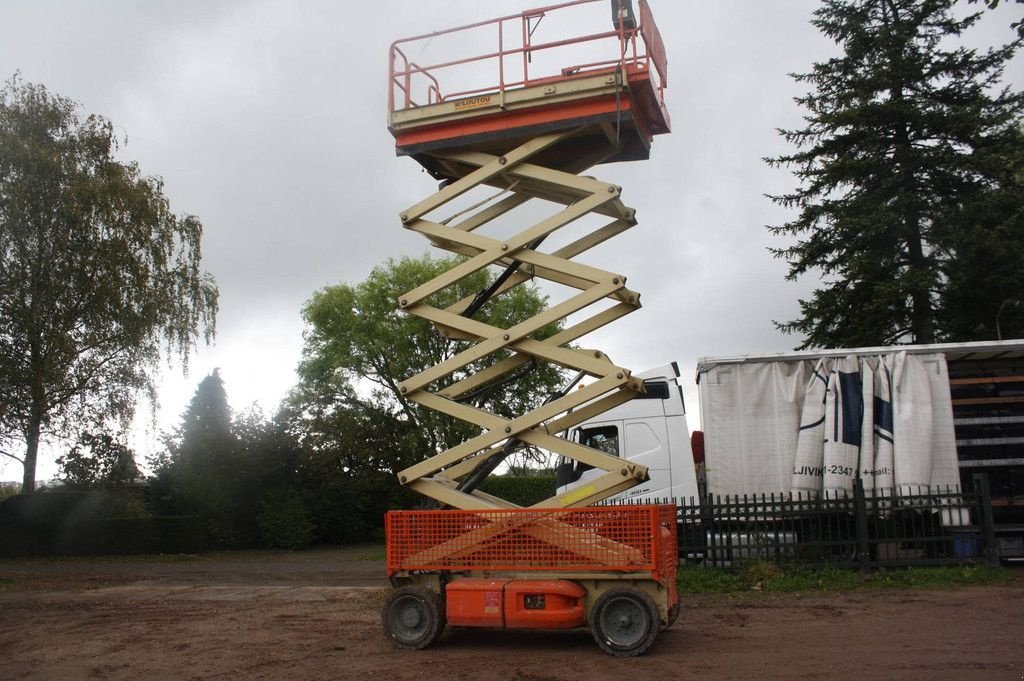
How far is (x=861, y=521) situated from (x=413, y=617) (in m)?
7.76

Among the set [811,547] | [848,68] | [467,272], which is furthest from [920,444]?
[848,68]

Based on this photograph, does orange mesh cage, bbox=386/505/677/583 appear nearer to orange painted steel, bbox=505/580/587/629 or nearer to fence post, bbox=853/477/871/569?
orange painted steel, bbox=505/580/587/629

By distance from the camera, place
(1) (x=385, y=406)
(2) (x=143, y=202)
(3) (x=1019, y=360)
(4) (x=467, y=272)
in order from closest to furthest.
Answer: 1. (4) (x=467, y=272)
2. (3) (x=1019, y=360)
3. (2) (x=143, y=202)
4. (1) (x=385, y=406)

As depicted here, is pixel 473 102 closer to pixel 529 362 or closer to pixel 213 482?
pixel 529 362

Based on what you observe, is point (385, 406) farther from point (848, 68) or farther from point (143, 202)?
point (848, 68)

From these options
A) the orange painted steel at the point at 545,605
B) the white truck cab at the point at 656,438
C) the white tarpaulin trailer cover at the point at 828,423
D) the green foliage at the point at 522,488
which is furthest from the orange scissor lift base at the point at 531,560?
the green foliage at the point at 522,488

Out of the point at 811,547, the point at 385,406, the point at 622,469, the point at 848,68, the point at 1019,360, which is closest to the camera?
the point at 622,469

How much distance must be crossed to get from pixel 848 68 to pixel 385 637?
2369cm

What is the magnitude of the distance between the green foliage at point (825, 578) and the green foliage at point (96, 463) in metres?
21.3

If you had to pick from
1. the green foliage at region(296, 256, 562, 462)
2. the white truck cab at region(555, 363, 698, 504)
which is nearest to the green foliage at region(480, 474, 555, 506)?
the green foliage at region(296, 256, 562, 462)

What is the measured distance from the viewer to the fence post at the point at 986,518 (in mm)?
13273

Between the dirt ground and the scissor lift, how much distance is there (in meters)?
0.52

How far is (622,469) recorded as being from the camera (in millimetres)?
8984

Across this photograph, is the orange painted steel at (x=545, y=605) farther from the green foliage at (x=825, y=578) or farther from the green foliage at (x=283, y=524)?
the green foliage at (x=283, y=524)
